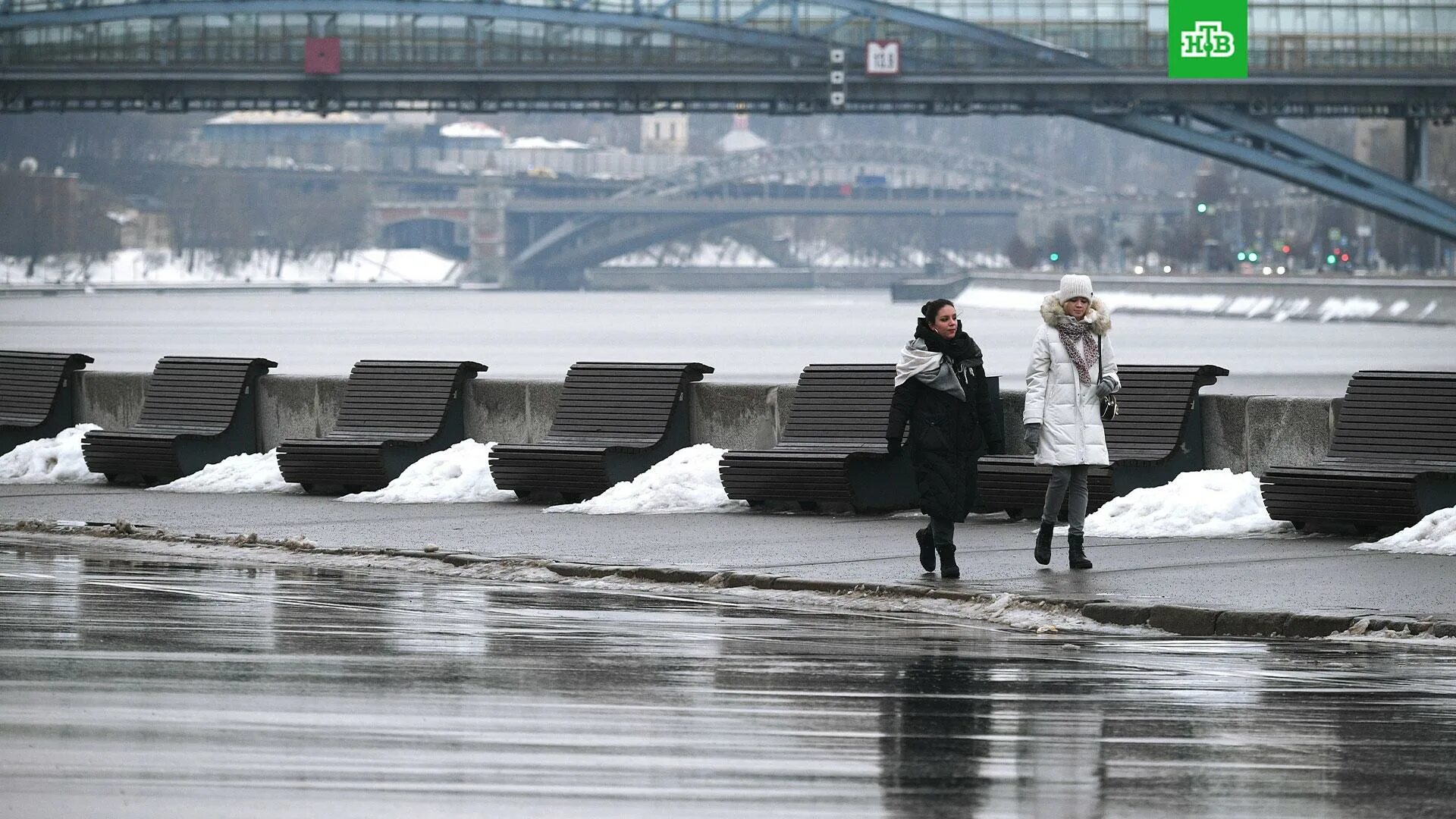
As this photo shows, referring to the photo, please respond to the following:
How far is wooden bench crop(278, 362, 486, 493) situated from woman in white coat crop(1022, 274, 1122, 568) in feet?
20.5

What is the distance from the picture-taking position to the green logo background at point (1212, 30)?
54906mm

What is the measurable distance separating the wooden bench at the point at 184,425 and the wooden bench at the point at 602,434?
2.66 m

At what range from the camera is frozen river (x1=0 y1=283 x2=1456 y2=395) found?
6031 cm

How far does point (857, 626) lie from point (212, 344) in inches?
2630

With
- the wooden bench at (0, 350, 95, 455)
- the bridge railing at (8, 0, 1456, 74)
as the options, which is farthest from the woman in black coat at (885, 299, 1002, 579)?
the bridge railing at (8, 0, 1456, 74)

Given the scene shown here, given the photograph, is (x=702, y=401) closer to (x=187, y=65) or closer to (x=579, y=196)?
(x=187, y=65)

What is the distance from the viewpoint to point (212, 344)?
249 ft

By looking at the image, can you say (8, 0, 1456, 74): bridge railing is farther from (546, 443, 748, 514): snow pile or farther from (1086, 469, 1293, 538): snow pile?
(1086, 469, 1293, 538): snow pile

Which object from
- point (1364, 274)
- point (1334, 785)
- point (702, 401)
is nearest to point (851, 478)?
point (702, 401)

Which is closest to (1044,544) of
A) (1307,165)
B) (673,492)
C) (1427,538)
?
(1427,538)

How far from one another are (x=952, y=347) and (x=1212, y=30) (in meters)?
49.9

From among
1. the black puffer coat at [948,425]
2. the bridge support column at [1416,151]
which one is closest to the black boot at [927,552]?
the black puffer coat at [948,425]

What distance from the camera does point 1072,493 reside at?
505 inches

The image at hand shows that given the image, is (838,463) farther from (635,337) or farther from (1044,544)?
(635,337)
